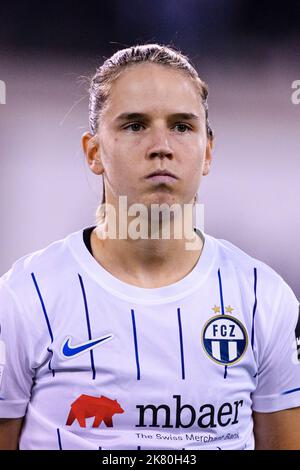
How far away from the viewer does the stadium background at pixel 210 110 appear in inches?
58.2

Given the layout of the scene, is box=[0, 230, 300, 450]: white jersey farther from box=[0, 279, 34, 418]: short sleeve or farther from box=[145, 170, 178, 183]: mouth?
box=[145, 170, 178, 183]: mouth

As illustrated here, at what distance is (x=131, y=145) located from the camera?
1.31 meters

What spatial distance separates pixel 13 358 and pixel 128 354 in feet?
0.83

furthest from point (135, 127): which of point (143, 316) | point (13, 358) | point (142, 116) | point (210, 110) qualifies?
point (13, 358)

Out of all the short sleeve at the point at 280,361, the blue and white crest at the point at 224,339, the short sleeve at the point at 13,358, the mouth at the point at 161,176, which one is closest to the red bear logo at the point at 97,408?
the short sleeve at the point at 13,358

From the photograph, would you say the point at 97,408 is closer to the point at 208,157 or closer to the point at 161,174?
the point at 161,174

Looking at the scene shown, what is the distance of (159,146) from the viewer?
1.29 metres

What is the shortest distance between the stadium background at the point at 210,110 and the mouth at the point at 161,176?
0.83ft

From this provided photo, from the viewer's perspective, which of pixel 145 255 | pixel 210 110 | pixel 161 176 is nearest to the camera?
pixel 161 176

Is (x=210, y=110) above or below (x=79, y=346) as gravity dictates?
above

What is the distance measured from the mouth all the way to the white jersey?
9.4 inches

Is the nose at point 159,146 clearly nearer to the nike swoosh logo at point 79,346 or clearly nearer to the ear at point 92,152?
the ear at point 92,152

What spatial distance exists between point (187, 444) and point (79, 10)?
3.47 ft

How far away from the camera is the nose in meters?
1.29
